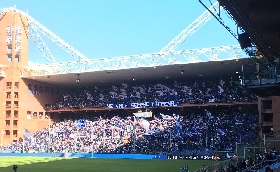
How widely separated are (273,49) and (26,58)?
58996 mm

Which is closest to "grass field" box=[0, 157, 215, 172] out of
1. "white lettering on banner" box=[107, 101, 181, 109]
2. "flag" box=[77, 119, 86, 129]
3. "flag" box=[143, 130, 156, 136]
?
"flag" box=[143, 130, 156, 136]

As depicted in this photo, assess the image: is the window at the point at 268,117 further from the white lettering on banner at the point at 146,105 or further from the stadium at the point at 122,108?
the white lettering on banner at the point at 146,105

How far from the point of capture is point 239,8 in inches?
608

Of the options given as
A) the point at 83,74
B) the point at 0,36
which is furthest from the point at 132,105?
the point at 0,36

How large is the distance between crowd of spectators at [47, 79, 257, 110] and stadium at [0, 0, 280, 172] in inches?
7.1

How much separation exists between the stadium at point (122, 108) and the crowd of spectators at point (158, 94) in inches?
7.1

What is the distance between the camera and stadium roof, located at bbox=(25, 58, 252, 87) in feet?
184

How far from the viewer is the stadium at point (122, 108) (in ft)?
175

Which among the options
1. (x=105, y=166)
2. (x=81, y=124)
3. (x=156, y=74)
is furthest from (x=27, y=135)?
(x=105, y=166)

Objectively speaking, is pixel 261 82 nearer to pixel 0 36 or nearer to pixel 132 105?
pixel 132 105

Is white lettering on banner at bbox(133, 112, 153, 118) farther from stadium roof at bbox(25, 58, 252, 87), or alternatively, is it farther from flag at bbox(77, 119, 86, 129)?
flag at bbox(77, 119, 86, 129)

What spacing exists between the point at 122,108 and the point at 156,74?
9275 millimetres

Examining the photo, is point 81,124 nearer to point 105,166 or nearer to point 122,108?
point 122,108

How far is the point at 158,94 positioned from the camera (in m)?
67.1
